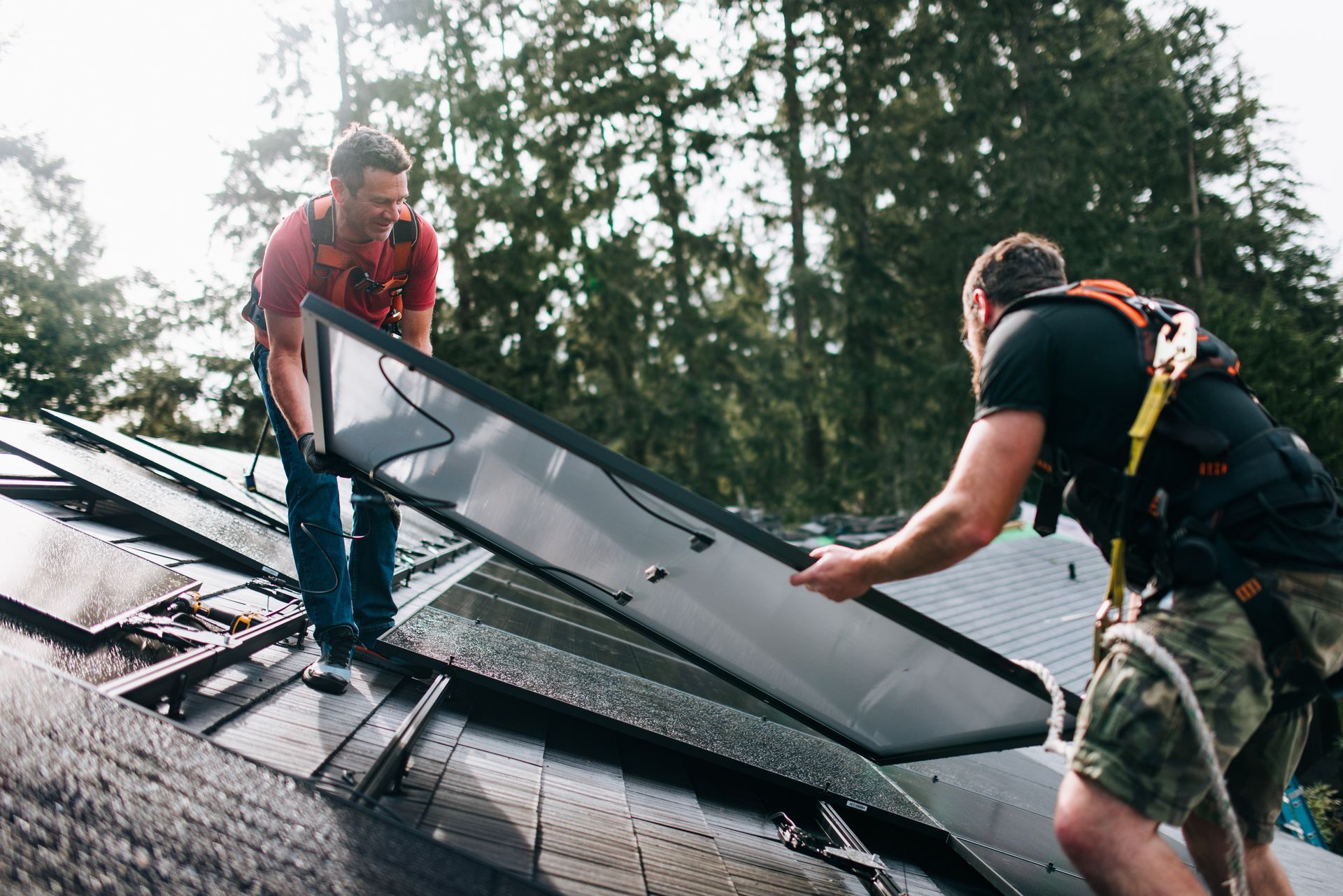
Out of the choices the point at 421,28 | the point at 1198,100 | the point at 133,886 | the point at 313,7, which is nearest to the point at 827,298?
the point at 1198,100

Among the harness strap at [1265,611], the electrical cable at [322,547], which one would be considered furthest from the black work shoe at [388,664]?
the harness strap at [1265,611]

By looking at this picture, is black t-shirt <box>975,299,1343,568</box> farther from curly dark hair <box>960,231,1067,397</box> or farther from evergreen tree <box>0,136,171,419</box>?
evergreen tree <box>0,136,171,419</box>

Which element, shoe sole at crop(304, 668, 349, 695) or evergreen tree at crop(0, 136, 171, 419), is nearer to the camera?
shoe sole at crop(304, 668, 349, 695)

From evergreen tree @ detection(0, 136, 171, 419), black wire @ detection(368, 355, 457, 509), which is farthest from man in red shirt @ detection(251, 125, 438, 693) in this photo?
evergreen tree @ detection(0, 136, 171, 419)

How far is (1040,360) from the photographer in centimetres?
179

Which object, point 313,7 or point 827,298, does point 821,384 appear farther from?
point 313,7

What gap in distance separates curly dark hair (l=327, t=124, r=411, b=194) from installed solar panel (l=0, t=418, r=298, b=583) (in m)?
1.44

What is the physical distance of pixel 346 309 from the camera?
283 cm

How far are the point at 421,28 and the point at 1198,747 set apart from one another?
2428 centimetres

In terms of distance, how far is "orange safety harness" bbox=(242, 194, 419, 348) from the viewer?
284cm

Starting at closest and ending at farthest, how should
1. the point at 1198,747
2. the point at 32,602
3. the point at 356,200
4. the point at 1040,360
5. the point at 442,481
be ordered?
the point at 1198,747 → the point at 1040,360 → the point at 32,602 → the point at 442,481 → the point at 356,200

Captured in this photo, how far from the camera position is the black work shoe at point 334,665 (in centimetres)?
261

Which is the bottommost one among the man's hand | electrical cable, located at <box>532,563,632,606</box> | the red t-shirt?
electrical cable, located at <box>532,563,632,606</box>

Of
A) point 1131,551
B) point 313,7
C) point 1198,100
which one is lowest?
point 1131,551
